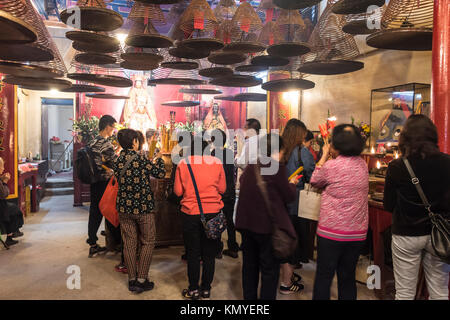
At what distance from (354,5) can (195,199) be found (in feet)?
6.59

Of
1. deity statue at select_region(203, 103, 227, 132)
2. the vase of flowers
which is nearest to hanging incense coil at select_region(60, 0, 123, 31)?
the vase of flowers

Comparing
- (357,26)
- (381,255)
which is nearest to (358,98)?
(357,26)

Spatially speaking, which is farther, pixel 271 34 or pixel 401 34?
pixel 271 34

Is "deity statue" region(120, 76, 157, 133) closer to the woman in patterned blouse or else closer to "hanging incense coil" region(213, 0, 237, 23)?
"hanging incense coil" region(213, 0, 237, 23)

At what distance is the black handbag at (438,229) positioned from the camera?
2075mm

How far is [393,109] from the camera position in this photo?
165 inches

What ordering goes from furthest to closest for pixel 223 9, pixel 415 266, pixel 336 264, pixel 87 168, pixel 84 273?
pixel 223 9, pixel 87 168, pixel 84 273, pixel 336 264, pixel 415 266

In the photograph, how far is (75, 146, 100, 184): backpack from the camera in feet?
13.7

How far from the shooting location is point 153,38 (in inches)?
115

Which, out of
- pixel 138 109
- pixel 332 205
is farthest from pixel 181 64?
pixel 138 109

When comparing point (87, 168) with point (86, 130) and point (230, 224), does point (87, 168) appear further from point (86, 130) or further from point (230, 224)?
point (86, 130)

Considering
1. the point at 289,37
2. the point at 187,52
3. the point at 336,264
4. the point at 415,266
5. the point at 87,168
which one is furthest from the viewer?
the point at 87,168

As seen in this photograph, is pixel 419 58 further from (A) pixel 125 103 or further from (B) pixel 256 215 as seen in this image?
(A) pixel 125 103

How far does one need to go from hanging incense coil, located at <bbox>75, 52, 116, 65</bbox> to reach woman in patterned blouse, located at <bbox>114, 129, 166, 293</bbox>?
94cm
